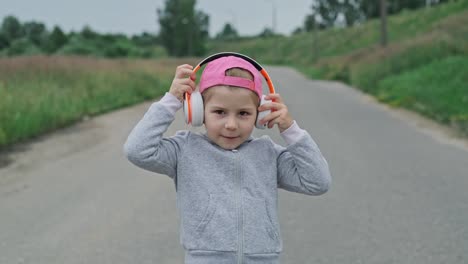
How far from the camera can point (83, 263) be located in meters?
4.11

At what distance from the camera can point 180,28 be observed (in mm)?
79562

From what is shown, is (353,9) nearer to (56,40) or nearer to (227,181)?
(56,40)

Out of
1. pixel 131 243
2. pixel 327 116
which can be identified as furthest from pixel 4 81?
pixel 131 243

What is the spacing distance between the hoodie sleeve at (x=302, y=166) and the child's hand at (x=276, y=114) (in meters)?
0.05

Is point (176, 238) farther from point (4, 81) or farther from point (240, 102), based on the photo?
point (4, 81)

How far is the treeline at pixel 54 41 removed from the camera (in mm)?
23455

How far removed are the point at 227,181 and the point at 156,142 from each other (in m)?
0.33

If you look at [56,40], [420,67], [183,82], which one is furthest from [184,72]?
[56,40]

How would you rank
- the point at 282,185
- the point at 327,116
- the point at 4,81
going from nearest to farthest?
the point at 282,185 < the point at 4,81 < the point at 327,116

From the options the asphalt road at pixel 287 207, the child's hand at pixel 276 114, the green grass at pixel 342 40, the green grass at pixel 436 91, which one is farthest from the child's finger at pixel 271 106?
the green grass at pixel 342 40

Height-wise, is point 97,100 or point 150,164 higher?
point 150,164

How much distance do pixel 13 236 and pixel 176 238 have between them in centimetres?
128

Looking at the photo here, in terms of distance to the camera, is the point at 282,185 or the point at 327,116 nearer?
the point at 282,185

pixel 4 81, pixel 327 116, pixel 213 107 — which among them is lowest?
pixel 327 116
